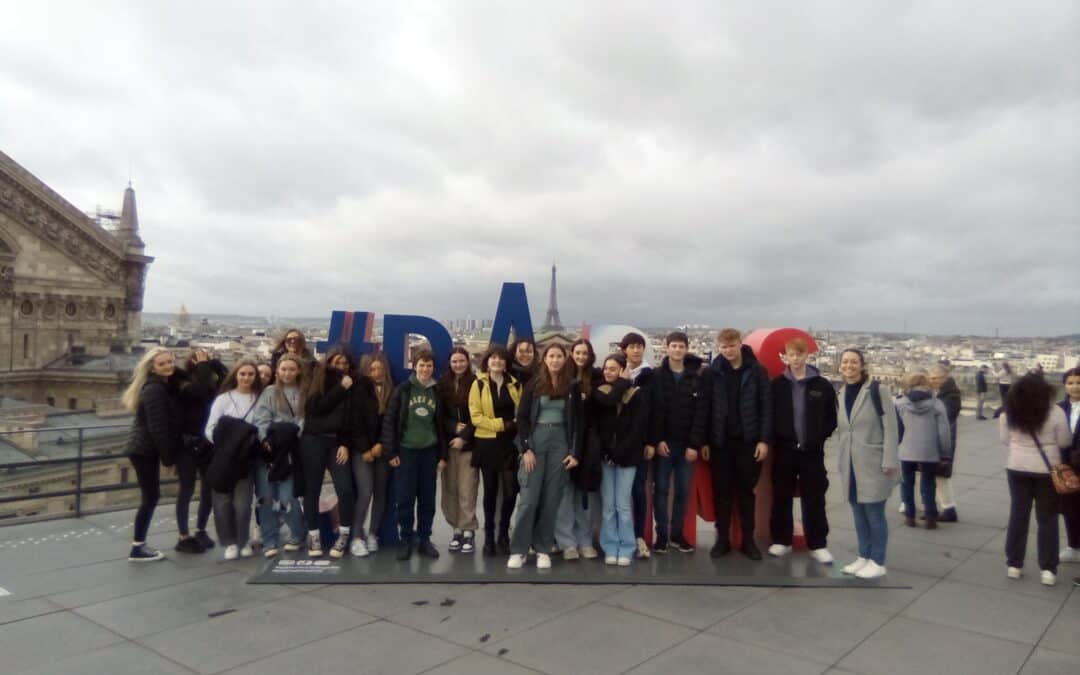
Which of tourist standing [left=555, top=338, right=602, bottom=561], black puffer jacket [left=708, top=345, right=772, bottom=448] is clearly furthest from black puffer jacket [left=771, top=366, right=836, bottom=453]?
tourist standing [left=555, top=338, right=602, bottom=561]

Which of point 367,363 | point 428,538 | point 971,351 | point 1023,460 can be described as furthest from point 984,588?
point 971,351

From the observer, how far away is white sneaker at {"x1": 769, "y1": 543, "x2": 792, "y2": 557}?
7.09m

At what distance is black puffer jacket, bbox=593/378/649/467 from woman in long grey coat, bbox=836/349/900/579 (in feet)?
6.19

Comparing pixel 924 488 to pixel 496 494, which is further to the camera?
pixel 924 488

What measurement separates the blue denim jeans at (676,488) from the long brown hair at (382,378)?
2.80 meters

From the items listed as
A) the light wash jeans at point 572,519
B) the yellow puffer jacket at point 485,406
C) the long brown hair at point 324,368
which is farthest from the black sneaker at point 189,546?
the light wash jeans at point 572,519

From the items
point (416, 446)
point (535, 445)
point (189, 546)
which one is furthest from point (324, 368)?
point (189, 546)

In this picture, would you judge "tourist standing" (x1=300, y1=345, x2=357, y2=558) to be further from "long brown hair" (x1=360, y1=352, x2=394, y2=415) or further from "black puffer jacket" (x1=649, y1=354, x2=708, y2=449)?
"black puffer jacket" (x1=649, y1=354, x2=708, y2=449)

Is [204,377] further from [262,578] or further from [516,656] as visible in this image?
[516,656]

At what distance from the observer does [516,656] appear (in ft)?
15.4

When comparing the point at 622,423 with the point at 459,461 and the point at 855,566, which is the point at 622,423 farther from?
the point at 855,566

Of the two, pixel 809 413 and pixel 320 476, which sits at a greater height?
pixel 809 413

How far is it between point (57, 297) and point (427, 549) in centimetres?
2922

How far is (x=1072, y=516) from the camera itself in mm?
6934
